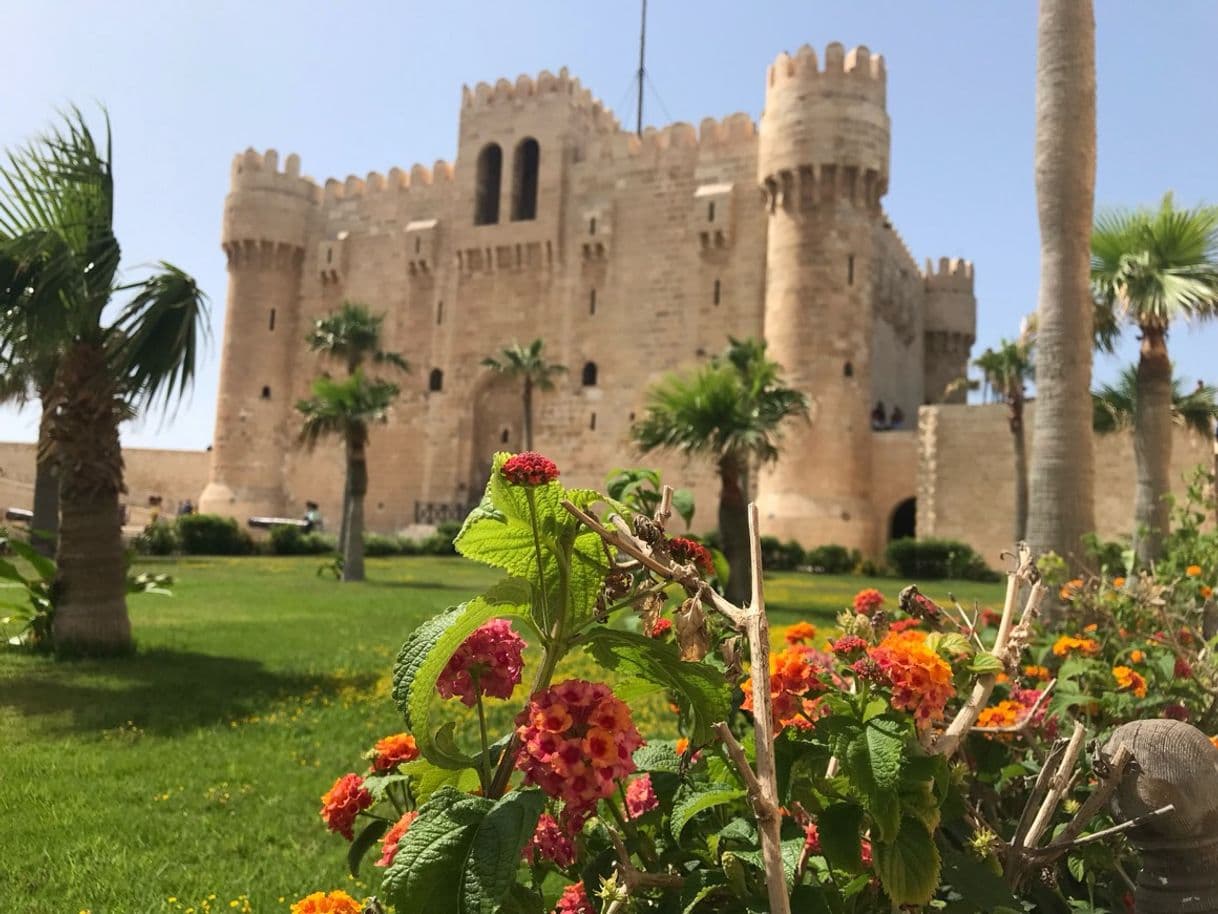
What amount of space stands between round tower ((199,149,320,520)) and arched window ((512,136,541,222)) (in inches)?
327

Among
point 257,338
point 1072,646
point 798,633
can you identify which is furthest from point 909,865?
point 257,338

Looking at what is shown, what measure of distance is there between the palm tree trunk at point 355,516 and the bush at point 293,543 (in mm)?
7061

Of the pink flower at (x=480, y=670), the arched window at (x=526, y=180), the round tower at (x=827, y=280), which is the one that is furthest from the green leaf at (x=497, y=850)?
the arched window at (x=526, y=180)

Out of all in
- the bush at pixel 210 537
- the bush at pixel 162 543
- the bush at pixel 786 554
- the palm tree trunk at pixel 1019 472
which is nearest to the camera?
the palm tree trunk at pixel 1019 472

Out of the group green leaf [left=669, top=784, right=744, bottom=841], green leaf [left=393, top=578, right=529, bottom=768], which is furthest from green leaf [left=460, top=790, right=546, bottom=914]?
green leaf [left=669, top=784, right=744, bottom=841]

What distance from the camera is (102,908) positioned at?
315 centimetres

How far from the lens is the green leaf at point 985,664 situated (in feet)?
6.22

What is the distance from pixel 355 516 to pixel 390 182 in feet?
56.3

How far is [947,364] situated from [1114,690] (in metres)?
28.3

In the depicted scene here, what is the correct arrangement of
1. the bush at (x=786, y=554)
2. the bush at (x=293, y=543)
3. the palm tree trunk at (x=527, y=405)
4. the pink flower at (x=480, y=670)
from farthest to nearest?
the palm tree trunk at (x=527, y=405) → the bush at (x=293, y=543) → the bush at (x=786, y=554) → the pink flower at (x=480, y=670)

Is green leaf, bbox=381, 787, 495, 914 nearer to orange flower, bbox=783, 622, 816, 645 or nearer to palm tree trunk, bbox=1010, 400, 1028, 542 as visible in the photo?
orange flower, bbox=783, 622, 816, 645

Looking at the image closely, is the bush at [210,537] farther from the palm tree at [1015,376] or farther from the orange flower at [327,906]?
the orange flower at [327,906]

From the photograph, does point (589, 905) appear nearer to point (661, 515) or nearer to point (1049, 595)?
point (661, 515)

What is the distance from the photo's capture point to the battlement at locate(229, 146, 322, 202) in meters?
31.2
